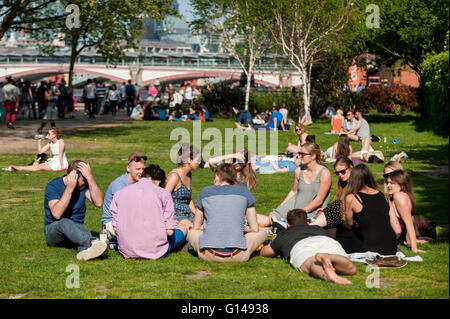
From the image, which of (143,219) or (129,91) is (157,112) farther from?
(143,219)

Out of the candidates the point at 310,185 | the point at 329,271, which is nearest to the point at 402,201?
the point at 310,185

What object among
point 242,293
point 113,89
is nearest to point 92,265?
point 242,293

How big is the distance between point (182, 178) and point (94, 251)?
182 cm

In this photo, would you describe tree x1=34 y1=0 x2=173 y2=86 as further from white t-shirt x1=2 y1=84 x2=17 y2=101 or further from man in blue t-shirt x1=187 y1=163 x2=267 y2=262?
man in blue t-shirt x1=187 y1=163 x2=267 y2=262

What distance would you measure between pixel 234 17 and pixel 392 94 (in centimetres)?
973

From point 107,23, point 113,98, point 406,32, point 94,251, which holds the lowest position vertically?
point 94,251

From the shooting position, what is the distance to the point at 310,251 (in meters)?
7.20

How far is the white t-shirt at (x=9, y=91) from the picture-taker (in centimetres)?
2597

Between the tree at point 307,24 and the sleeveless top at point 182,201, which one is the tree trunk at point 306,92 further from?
the sleeveless top at point 182,201

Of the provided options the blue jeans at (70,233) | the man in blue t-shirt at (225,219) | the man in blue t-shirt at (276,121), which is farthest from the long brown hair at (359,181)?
the man in blue t-shirt at (276,121)

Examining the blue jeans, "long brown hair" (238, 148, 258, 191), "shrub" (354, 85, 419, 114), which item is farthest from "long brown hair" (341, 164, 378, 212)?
"shrub" (354, 85, 419, 114)

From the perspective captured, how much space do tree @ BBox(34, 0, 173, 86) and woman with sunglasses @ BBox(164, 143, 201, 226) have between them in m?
15.2

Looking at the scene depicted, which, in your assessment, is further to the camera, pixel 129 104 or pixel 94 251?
pixel 129 104
